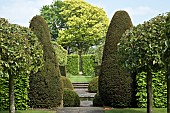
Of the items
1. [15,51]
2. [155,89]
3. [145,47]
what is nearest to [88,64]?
[155,89]

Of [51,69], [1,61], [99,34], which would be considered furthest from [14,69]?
[99,34]

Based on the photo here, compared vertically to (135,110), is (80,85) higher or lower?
higher

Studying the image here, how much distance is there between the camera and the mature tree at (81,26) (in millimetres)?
42062

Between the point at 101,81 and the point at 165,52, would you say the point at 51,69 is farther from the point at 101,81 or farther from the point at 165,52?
the point at 165,52

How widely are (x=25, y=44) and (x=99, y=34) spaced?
3460 cm

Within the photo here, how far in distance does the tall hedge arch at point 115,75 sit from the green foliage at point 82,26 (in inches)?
1202

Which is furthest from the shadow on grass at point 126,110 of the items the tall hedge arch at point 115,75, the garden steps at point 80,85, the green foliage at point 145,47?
the garden steps at point 80,85

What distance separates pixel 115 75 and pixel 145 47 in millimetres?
2777

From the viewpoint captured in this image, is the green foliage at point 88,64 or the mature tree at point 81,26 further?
the mature tree at point 81,26

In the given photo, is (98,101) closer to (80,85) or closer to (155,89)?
(155,89)

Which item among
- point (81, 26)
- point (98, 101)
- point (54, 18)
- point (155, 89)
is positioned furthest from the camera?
point (54, 18)

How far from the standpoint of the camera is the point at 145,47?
7.97 metres

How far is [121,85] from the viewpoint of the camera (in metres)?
10.5

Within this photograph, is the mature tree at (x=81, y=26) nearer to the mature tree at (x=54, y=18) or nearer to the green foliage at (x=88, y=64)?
the mature tree at (x=54, y=18)
